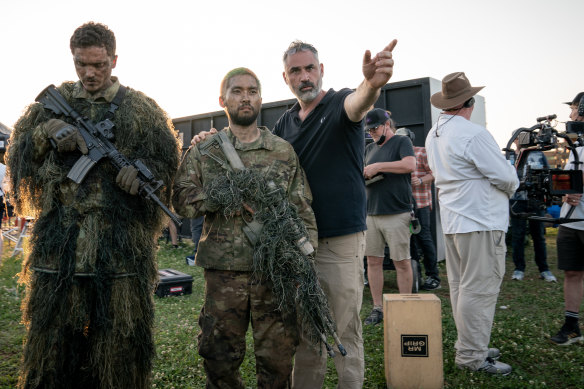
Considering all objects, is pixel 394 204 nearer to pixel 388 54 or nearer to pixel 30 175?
pixel 388 54

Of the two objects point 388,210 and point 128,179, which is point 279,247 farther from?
point 388,210

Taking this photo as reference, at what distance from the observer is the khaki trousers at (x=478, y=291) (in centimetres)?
341

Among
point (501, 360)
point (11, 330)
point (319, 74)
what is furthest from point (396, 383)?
point (11, 330)

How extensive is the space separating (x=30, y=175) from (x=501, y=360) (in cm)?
388

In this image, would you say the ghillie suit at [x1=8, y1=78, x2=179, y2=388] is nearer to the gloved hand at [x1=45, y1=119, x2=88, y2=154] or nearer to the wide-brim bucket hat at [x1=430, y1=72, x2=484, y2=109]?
the gloved hand at [x1=45, y1=119, x2=88, y2=154]

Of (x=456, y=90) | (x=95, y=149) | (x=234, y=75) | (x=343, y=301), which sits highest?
(x=456, y=90)

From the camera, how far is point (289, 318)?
2.43 meters

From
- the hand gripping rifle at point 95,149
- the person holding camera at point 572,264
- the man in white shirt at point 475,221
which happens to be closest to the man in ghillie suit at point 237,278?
the hand gripping rifle at point 95,149

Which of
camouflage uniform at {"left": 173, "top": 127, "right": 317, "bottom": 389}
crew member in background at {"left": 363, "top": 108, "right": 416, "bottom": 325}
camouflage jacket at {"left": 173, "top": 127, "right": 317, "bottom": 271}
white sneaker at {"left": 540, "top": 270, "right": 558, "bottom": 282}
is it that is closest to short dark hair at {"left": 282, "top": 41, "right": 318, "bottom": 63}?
camouflage jacket at {"left": 173, "top": 127, "right": 317, "bottom": 271}

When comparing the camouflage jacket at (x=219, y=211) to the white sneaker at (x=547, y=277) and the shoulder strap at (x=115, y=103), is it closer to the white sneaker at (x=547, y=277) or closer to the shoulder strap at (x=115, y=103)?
the shoulder strap at (x=115, y=103)

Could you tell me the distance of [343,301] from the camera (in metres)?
2.81

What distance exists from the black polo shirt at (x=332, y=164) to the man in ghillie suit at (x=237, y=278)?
10.1 inches

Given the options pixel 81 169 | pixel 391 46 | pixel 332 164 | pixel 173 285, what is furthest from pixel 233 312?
pixel 173 285

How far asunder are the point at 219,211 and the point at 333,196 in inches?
29.5
